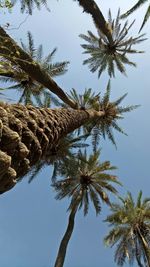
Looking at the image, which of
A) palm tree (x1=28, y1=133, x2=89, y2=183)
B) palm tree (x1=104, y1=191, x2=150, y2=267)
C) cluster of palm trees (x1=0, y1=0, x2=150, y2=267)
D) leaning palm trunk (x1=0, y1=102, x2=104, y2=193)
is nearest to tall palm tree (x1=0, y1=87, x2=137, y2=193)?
leaning palm trunk (x1=0, y1=102, x2=104, y2=193)

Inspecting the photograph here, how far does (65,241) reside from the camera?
26250mm

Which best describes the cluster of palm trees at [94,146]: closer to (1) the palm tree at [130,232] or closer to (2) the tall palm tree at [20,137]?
(1) the palm tree at [130,232]

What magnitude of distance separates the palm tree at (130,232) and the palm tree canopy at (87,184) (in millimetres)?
3012

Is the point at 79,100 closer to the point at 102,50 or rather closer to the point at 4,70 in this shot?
the point at 102,50

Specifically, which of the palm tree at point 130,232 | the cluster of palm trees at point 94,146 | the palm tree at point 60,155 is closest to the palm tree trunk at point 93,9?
the cluster of palm trees at point 94,146

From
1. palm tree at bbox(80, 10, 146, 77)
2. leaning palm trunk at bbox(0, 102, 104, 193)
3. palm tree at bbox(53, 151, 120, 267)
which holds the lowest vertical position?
leaning palm trunk at bbox(0, 102, 104, 193)

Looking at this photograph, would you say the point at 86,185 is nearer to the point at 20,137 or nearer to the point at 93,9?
the point at 93,9

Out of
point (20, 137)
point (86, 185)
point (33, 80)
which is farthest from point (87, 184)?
point (20, 137)

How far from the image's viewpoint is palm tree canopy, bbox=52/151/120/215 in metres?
28.9

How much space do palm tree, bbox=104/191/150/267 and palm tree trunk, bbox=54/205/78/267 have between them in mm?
4188

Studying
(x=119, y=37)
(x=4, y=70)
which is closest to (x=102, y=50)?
(x=119, y=37)

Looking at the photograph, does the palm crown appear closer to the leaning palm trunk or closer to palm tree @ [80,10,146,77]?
palm tree @ [80,10,146,77]

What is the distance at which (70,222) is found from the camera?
28.4 m

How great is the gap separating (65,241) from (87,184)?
4926 millimetres
